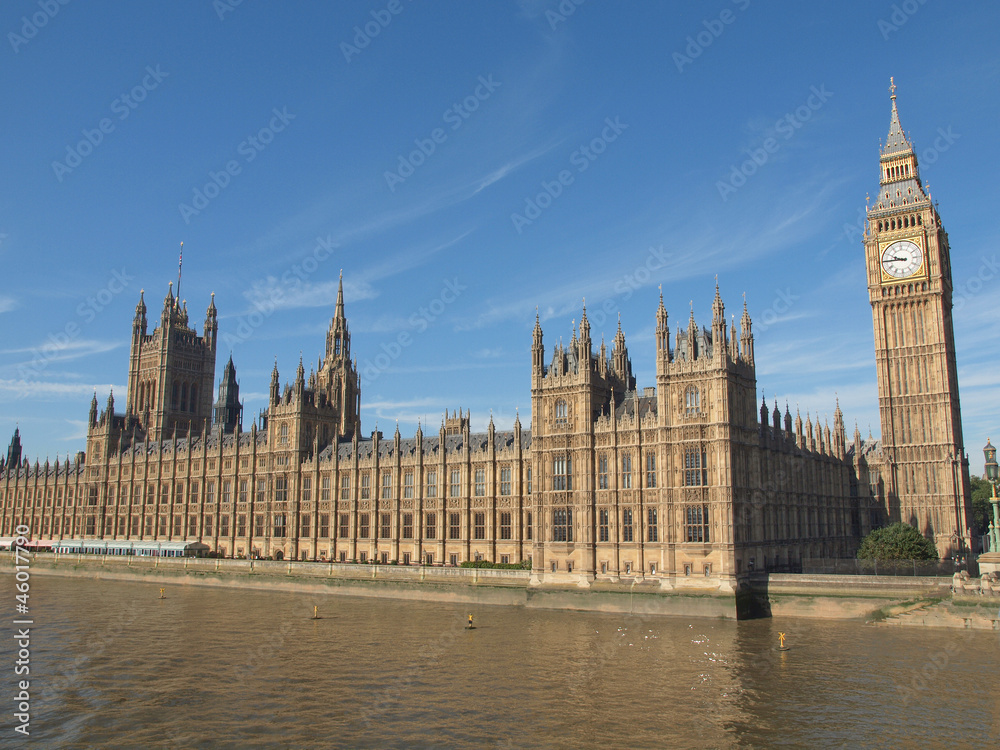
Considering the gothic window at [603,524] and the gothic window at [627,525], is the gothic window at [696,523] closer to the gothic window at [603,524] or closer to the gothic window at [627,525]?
the gothic window at [627,525]

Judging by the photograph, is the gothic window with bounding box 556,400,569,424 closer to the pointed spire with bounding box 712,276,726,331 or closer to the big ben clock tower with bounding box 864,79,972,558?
the pointed spire with bounding box 712,276,726,331

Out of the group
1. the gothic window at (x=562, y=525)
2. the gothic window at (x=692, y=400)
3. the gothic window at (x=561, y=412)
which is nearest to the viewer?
the gothic window at (x=692, y=400)

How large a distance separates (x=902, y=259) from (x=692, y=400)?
61.2 metres

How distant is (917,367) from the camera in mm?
110375

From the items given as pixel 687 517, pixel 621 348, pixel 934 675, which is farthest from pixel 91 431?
pixel 934 675

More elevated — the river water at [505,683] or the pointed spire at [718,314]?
the pointed spire at [718,314]

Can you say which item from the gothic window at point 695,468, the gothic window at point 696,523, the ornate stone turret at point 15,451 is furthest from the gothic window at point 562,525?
the ornate stone turret at point 15,451

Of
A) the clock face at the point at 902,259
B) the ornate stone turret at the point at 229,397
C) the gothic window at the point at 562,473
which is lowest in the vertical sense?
the gothic window at the point at 562,473

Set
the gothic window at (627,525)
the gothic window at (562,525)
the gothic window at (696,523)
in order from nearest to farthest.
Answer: the gothic window at (696,523) → the gothic window at (627,525) → the gothic window at (562,525)

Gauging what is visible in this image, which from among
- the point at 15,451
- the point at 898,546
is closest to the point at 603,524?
the point at 898,546

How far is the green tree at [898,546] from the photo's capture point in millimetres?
77000

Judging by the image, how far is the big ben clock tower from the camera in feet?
348

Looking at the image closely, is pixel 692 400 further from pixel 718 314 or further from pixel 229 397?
pixel 229 397

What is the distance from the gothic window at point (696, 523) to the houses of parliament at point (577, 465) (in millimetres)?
165
